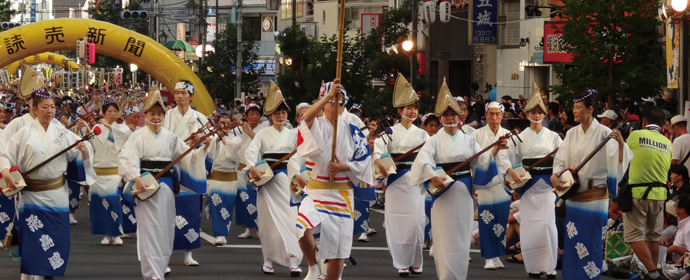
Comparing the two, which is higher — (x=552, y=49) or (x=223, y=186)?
(x=552, y=49)

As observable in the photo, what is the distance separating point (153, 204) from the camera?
1120 cm

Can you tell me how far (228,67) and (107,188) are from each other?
844 inches

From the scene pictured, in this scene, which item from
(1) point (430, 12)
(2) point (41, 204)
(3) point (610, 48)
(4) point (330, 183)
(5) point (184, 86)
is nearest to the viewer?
(4) point (330, 183)

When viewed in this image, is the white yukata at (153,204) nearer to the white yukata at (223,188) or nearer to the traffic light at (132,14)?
the white yukata at (223,188)

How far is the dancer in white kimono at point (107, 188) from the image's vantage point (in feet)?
49.0

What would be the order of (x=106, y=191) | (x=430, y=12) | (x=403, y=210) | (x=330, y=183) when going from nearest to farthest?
(x=330, y=183) < (x=403, y=210) < (x=106, y=191) < (x=430, y=12)

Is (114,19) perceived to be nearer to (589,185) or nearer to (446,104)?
(446,104)

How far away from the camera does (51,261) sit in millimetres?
10461

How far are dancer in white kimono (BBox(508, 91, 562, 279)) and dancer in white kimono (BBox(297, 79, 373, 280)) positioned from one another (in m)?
2.82

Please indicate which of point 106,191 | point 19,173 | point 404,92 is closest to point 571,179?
point 404,92

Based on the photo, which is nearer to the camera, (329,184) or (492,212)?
(329,184)

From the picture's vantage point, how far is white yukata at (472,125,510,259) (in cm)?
1284

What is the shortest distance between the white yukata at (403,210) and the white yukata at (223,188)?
2703mm

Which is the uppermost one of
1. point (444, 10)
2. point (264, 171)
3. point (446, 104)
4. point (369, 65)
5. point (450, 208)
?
point (444, 10)
